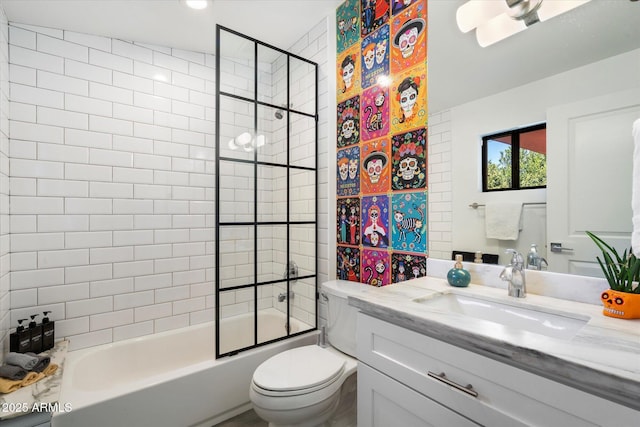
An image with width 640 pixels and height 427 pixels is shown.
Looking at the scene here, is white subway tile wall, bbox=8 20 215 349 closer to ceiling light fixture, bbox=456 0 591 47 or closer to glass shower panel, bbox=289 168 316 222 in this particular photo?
glass shower panel, bbox=289 168 316 222

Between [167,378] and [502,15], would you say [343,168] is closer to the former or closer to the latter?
[502,15]

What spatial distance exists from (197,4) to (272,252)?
163 centimetres

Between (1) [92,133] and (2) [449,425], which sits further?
(1) [92,133]

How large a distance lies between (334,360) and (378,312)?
2.21 feet

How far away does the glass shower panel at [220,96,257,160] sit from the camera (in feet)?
5.76

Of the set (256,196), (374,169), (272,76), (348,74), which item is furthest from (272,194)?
(348,74)

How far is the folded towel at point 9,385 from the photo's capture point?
1310 millimetres

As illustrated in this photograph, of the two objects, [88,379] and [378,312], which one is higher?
[378,312]

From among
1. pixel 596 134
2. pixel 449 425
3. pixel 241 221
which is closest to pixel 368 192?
pixel 241 221

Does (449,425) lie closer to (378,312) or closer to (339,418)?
(378,312)

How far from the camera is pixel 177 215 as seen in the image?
2.32 metres

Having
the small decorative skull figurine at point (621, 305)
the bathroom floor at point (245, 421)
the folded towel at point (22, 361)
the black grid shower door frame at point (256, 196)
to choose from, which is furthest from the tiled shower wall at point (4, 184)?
the small decorative skull figurine at point (621, 305)

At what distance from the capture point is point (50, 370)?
1.52 m

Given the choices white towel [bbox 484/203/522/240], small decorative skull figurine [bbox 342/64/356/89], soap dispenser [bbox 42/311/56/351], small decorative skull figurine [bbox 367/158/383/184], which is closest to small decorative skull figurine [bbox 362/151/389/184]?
small decorative skull figurine [bbox 367/158/383/184]
